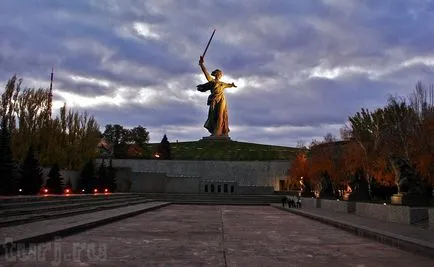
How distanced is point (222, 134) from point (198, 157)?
10.1m

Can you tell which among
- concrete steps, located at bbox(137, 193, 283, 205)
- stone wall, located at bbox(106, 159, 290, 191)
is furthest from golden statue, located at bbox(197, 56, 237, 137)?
concrete steps, located at bbox(137, 193, 283, 205)

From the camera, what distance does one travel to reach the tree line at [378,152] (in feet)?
102

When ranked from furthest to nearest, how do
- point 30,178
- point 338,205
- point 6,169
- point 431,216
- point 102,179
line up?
point 102,179, point 30,178, point 338,205, point 6,169, point 431,216

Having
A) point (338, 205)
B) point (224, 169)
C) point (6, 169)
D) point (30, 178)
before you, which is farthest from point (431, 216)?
point (224, 169)

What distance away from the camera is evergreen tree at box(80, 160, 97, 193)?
3788 centimetres

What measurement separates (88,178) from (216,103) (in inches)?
1392

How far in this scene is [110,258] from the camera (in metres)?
9.12

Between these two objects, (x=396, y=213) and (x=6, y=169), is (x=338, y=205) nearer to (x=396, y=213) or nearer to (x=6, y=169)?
(x=396, y=213)

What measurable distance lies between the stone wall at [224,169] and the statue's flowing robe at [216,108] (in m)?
12.9

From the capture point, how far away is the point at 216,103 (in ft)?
233

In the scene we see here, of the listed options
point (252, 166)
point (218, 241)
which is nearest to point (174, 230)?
point (218, 241)

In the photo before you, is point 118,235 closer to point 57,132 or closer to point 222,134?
point 57,132

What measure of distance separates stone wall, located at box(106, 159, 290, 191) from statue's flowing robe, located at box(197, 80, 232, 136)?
507 inches

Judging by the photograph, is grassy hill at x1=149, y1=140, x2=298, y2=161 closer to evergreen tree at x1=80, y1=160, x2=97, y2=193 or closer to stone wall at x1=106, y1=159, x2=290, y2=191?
stone wall at x1=106, y1=159, x2=290, y2=191
